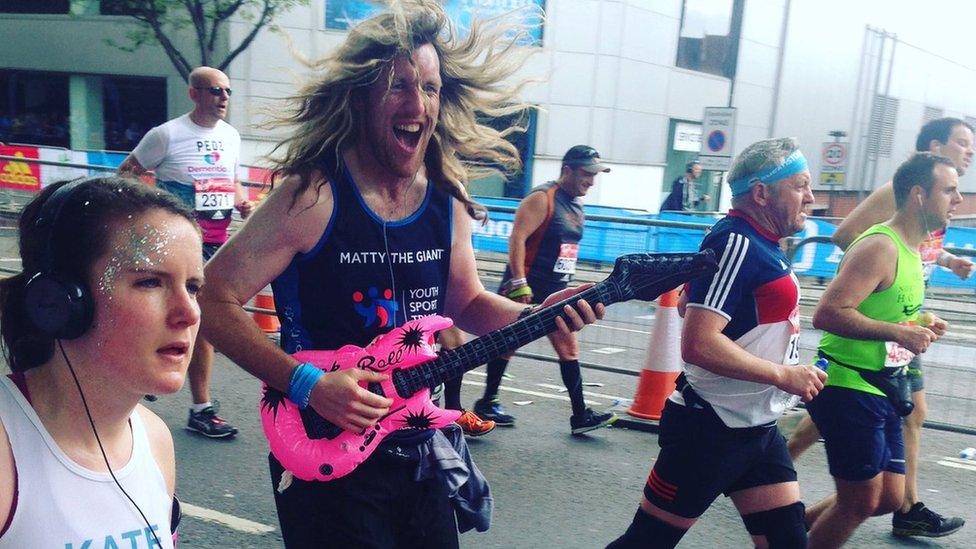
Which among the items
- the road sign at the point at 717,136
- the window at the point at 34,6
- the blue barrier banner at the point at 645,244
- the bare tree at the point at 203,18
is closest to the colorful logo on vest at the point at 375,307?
the blue barrier banner at the point at 645,244

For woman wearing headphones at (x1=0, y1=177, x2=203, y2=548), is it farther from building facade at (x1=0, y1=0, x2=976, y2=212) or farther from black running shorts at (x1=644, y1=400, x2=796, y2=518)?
building facade at (x1=0, y1=0, x2=976, y2=212)

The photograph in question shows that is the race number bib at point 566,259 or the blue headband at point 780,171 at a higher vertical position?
the blue headband at point 780,171

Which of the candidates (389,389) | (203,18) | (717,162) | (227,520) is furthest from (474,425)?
(203,18)

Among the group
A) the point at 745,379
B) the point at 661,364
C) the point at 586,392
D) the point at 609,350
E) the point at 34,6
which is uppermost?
the point at 34,6

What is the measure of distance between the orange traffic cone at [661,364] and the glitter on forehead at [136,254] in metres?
5.11

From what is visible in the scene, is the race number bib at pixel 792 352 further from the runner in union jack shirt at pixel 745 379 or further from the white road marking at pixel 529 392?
the white road marking at pixel 529 392

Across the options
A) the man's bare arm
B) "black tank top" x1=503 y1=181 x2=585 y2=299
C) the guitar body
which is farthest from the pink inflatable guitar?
"black tank top" x1=503 y1=181 x2=585 y2=299

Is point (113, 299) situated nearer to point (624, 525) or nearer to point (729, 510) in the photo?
point (624, 525)

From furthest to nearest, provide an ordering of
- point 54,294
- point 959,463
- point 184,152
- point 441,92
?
1. point 959,463
2. point 184,152
3. point 441,92
4. point 54,294

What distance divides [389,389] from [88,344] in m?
0.96

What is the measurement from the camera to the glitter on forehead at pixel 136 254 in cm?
142

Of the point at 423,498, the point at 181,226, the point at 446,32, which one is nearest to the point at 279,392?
the point at 423,498

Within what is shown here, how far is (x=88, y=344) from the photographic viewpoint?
1.43m

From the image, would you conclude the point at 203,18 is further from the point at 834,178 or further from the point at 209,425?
the point at 209,425
